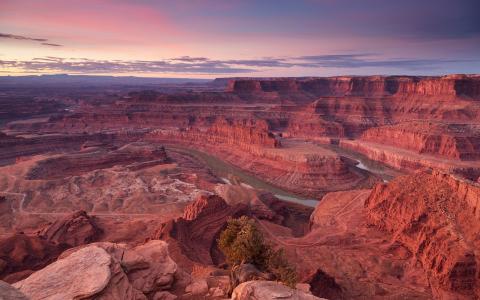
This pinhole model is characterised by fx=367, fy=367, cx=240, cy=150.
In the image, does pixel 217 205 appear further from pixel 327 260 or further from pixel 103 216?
pixel 103 216

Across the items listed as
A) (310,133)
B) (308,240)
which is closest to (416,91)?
(310,133)

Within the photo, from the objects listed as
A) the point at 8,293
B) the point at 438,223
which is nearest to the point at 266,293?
the point at 8,293

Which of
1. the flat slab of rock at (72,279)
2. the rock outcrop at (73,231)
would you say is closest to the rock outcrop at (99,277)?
the flat slab of rock at (72,279)

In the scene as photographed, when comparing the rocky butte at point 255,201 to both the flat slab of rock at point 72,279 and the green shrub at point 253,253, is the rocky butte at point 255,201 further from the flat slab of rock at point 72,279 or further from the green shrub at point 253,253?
the green shrub at point 253,253

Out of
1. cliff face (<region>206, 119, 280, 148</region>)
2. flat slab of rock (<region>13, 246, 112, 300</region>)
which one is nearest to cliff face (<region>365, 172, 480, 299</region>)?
flat slab of rock (<region>13, 246, 112, 300</region>)

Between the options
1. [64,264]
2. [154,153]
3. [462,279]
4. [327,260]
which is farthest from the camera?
[154,153]

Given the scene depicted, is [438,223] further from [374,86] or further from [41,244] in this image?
[374,86]
